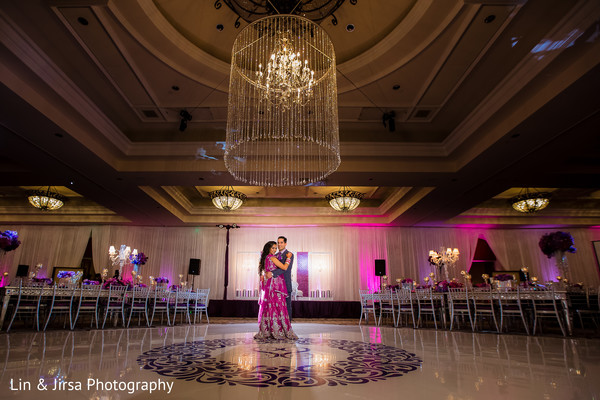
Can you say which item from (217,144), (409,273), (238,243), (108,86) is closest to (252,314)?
(238,243)

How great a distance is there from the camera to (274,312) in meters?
5.11

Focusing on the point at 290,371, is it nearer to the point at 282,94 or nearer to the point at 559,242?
the point at 282,94

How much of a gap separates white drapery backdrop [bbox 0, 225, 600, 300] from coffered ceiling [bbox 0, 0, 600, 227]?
159 inches

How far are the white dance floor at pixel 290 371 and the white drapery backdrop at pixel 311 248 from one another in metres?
8.33

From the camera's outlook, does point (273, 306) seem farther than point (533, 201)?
No

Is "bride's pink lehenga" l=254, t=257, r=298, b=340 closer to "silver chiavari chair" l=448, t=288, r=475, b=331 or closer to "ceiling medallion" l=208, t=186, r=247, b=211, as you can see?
"silver chiavari chair" l=448, t=288, r=475, b=331

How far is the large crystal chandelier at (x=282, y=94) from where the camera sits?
175 inches

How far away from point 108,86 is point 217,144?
2.29 metres

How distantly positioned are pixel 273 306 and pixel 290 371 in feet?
7.63

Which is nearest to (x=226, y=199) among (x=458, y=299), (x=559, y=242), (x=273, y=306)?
(x=273, y=306)

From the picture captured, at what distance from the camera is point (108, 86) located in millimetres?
5602

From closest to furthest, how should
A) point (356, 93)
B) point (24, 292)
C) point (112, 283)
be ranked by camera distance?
point (356, 93) → point (24, 292) → point (112, 283)

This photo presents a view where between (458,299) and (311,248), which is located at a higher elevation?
(311,248)

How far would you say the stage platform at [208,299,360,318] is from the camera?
1193cm
